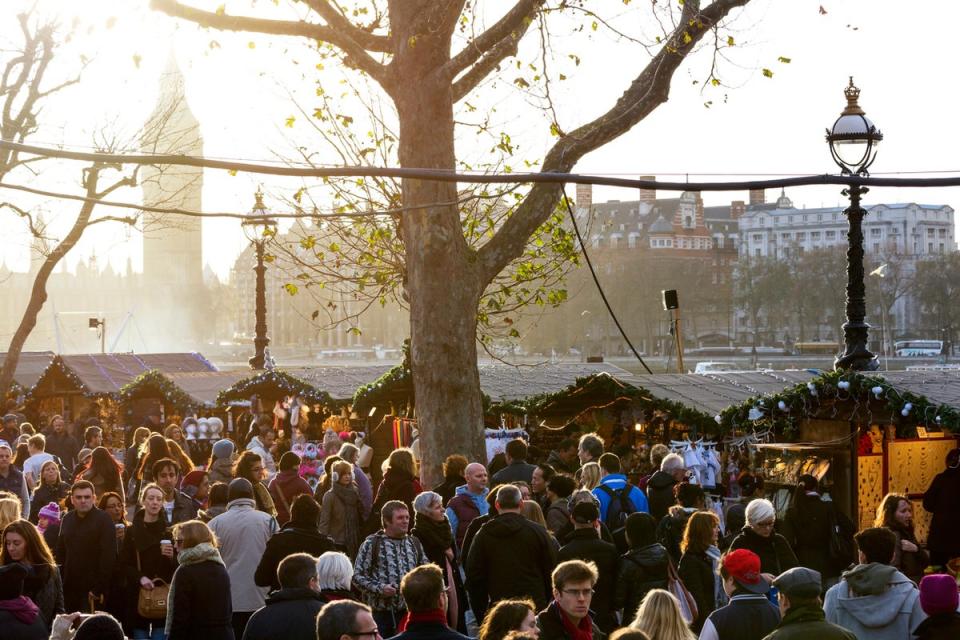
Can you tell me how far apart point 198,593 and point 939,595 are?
12.9ft

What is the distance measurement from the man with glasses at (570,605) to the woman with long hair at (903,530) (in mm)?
3635

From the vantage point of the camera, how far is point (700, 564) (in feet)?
27.6

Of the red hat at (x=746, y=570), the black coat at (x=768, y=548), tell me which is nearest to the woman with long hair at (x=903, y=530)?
the black coat at (x=768, y=548)

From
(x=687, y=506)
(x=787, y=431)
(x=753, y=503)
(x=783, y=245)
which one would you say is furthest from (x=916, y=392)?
(x=783, y=245)

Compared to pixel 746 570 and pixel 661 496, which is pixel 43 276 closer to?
pixel 661 496

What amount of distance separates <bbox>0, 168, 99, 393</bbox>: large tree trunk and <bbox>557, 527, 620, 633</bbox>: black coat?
1660cm

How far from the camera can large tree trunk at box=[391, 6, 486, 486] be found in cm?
1212

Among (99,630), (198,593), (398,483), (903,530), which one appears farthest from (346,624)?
(398,483)

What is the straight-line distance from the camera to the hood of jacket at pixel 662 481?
11188 mm

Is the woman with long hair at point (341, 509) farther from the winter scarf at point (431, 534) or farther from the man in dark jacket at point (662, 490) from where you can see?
the man in dark jacket at point (662, 490)

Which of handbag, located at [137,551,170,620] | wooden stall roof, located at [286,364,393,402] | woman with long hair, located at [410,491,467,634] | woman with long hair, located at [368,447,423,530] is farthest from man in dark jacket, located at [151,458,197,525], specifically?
wooden stall roof, located at [286,364,393,402]

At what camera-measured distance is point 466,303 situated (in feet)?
40.4

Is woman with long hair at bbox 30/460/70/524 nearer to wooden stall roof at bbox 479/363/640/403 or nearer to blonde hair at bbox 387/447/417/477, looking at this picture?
blonde hair at bbox 387/447/417/477

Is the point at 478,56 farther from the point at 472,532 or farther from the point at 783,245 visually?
the point at 783,245
